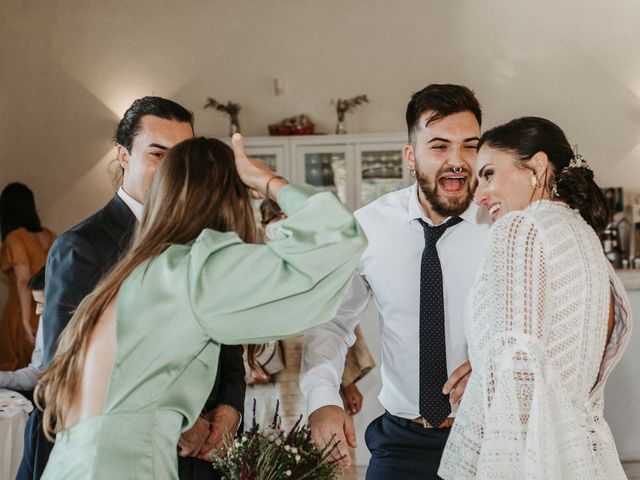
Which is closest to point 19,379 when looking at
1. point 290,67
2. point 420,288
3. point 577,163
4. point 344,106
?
point 420,288

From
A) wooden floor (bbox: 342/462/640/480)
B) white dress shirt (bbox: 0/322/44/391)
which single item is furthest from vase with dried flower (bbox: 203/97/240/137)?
white dress shirt (bbox: 0/322/44/391)

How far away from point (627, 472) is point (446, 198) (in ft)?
10.2

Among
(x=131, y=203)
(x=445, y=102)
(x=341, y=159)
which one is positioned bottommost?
(x=341, y=159)

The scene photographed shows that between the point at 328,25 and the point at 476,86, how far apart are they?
166cm

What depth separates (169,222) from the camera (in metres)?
1.45

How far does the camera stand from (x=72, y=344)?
136cm

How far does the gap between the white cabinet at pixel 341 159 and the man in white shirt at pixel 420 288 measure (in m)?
5.47

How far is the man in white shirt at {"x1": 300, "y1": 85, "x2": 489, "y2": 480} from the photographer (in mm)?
2129

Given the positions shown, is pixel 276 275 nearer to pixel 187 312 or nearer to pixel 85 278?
pixel 187 312

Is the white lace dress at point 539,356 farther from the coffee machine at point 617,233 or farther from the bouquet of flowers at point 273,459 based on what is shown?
the coffee machine at point 617,233

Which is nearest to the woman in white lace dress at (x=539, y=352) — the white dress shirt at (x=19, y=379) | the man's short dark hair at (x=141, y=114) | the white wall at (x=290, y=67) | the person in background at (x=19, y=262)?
the man's short dark hair at (x=141, y=114)

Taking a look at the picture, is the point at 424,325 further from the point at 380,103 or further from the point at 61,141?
the point at 61,141

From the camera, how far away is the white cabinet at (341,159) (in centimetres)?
786

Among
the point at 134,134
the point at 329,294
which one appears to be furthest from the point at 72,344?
the point at 134,134
